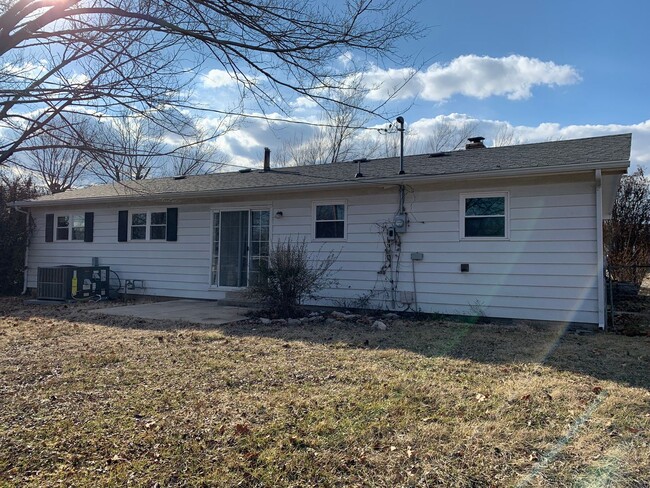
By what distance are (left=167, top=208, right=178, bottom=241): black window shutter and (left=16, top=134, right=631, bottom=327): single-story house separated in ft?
0.13

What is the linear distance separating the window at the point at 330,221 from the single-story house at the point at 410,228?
3cm

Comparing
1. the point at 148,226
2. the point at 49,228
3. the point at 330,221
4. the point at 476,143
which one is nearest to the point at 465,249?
the point at 330,221

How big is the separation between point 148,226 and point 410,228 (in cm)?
715

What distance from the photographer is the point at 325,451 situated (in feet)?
9.77

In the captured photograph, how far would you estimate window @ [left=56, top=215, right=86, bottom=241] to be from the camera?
1337cm

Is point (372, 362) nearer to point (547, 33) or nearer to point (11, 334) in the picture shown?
point (11, 334)

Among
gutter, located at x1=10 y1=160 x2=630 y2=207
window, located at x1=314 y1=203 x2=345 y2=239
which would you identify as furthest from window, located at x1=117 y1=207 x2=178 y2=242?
window, located at x1=314 y1=203 x2=345 y2=239

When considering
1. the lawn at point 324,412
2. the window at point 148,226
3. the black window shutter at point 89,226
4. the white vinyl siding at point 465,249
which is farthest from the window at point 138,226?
the lawn at point 324,412

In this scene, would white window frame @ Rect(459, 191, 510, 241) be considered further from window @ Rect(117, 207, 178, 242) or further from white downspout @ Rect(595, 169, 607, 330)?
window @ Rect(117, 207, 178, 242)

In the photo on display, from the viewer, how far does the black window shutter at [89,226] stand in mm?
13031

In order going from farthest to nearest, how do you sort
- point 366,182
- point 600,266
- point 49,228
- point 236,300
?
1. point 49,228
2. point 236,300
3. point 366,182
4. point 600,266

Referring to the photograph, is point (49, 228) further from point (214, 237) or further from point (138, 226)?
point (214, 237)

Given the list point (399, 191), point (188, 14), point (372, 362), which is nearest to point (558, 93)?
point (399, 191)

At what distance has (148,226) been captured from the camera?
1210 centimetres
